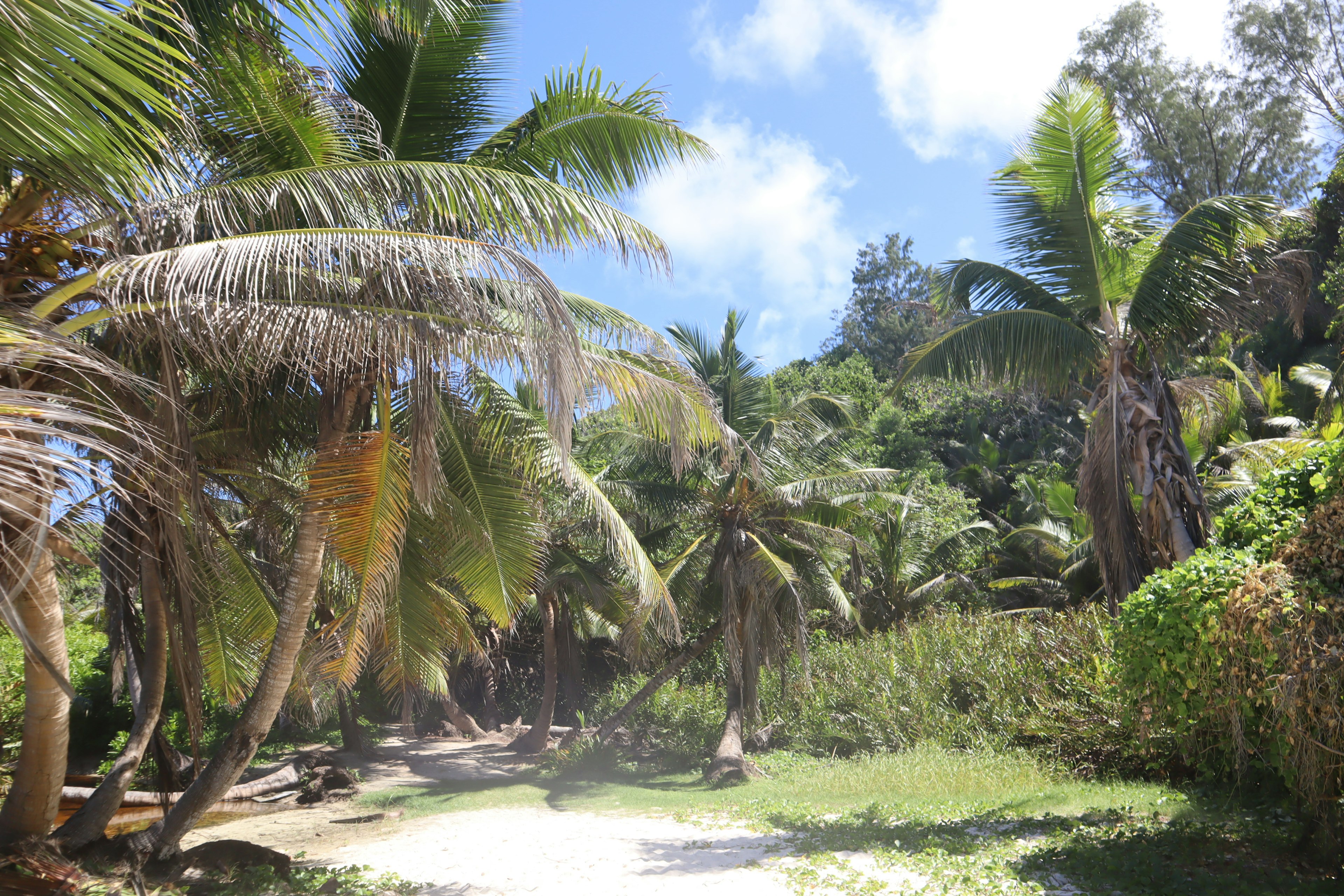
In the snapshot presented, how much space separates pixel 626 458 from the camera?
15758mm

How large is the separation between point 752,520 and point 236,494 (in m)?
9.69

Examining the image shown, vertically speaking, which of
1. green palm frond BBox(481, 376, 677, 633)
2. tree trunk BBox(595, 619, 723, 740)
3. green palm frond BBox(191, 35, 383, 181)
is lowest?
tree trunk BBox(595, 619, 723, 740)

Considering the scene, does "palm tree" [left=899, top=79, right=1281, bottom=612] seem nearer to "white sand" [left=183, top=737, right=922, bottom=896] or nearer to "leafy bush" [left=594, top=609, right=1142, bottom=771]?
"leafy bush" [left=594, top=609, right=1142, bottom=771]

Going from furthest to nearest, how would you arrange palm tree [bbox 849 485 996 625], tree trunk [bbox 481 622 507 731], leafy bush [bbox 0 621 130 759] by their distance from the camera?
1. tree trunk [bbox 481 622 507 731]
2. palm tree [bbox 849 485 996 625]
3. leafy bush [bbox 0 621 130 759]

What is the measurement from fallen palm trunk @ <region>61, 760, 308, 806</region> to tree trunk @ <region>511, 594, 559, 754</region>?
5207mm

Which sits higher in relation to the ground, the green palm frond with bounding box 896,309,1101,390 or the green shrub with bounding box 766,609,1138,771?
the green palm frond with bounding box 896,309,1101,390

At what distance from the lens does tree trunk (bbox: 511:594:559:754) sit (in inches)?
714

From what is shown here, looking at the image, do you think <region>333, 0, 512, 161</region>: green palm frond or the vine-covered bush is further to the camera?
<region>333, 0, 512, 161</region>: green palm frond

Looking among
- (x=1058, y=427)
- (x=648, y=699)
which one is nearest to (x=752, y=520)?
(x=648, y=699)

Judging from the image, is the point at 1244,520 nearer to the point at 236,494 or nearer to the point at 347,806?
the point at 236,494

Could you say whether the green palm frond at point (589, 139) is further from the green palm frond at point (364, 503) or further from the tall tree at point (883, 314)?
the tall tree at point (883, 314)

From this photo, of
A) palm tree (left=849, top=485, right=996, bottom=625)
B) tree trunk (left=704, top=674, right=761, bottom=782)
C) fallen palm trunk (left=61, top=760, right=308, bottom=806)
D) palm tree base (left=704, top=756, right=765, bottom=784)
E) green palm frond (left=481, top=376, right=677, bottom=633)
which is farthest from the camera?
palm tree (left=849, top=485, right=996, bottom=625)

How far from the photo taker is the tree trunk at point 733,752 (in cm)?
1496

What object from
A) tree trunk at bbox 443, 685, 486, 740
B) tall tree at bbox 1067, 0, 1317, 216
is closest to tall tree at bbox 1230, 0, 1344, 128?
tall tree at bbox 1067, 0, 1317, 216
